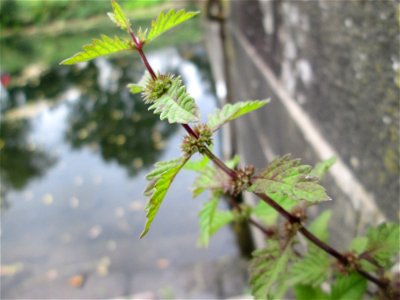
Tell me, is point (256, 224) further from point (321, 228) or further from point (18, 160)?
point (18, 160)

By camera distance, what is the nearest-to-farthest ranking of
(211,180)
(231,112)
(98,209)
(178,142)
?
(231,112)
(211,180)
(98,209)
(178,142)

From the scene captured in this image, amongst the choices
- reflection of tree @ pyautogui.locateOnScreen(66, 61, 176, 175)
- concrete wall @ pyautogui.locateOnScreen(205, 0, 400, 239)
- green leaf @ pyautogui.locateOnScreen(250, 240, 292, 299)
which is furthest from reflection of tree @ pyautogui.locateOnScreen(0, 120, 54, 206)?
green leaf @ pyautogui.locateOnScreen(250, 240, 292, 299)

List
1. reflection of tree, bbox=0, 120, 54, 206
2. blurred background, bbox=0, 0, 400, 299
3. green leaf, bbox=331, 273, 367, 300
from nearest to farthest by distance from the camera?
1. green leaf, bbox=331, 273, 367, 300
2. blurred background, bbox=0, 0, 400, 299
3. reflection of tree, bbox=0, 120, 54, 206

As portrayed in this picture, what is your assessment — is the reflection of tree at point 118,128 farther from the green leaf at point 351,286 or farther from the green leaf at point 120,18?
the green leaf at point 120,18

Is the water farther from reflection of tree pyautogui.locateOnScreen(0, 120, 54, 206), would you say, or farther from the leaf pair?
the leaf pair

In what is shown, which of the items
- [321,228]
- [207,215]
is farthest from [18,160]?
[207,215]

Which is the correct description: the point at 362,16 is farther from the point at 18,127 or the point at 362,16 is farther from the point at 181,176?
the point at 18,127
